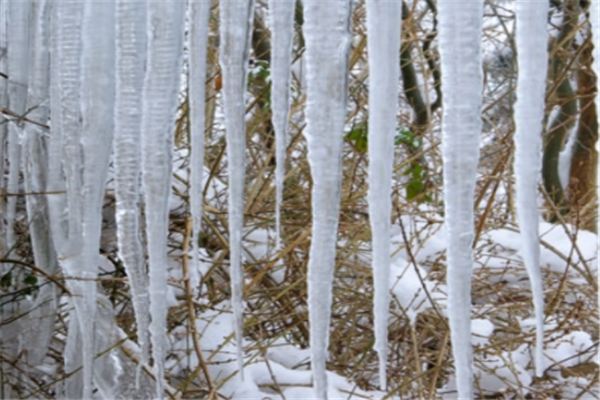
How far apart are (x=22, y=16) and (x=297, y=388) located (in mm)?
1488

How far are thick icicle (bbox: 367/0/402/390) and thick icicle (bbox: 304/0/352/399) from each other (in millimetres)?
39

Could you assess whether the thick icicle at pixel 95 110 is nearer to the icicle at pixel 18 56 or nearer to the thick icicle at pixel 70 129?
the thick icicle at pixel 70 129

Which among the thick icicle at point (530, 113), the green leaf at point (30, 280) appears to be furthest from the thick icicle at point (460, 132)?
the green leaf at point (30, 280)

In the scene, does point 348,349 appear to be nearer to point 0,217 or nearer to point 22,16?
point 0,217

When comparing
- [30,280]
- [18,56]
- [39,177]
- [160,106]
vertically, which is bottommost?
[30,280]

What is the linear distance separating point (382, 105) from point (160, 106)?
0.37 m

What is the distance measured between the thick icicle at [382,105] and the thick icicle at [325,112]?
4 cm

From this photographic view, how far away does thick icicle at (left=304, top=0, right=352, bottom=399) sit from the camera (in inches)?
33.8

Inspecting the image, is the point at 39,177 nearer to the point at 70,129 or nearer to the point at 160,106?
the point at 70,129

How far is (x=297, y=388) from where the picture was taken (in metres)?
2.14

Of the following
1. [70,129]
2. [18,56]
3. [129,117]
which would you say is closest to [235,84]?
[129,117]

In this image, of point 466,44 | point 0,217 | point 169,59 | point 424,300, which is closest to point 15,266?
point 0,217

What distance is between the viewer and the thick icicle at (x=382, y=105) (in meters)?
0.85

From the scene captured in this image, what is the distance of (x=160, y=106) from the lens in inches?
39.1
